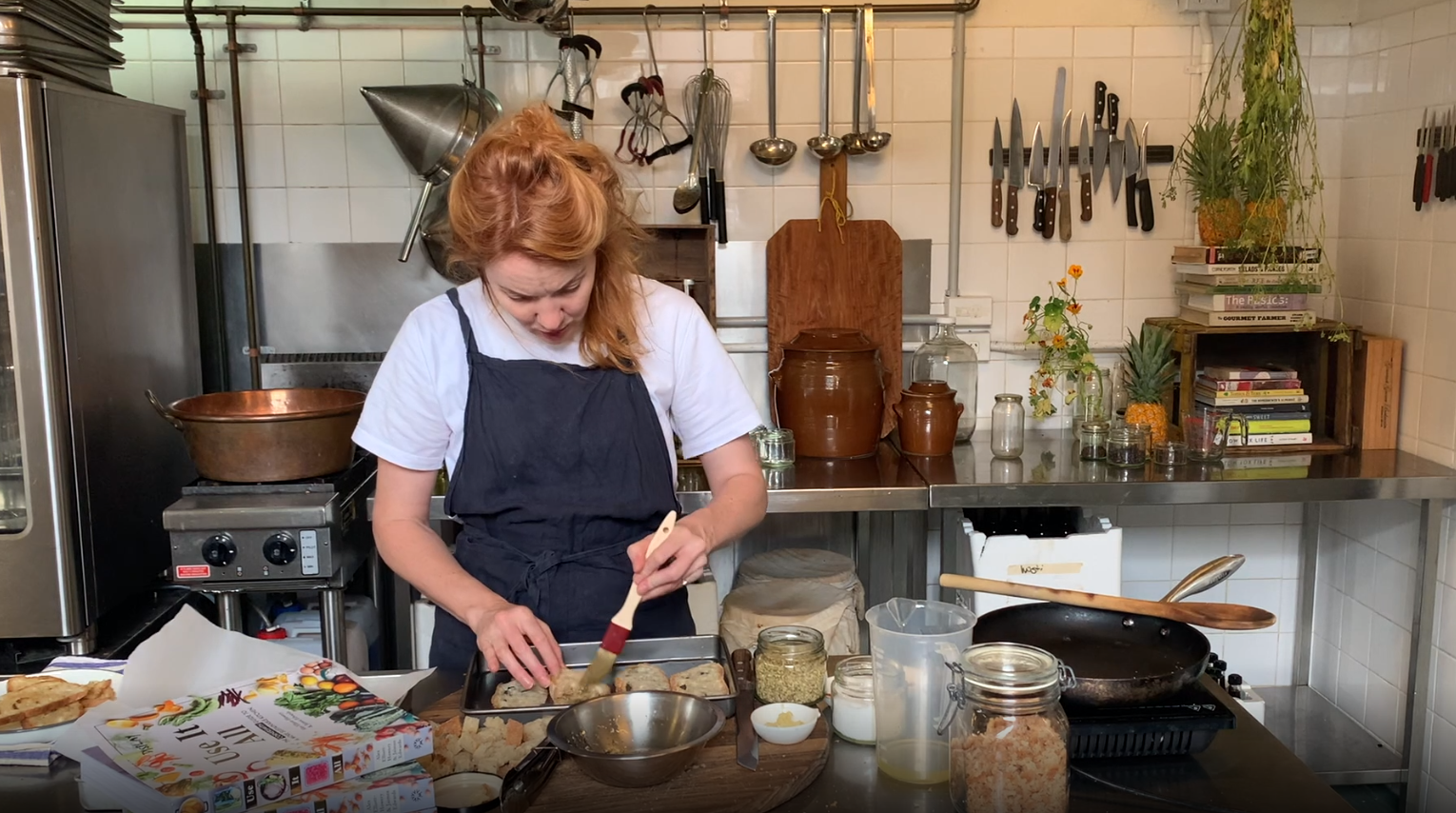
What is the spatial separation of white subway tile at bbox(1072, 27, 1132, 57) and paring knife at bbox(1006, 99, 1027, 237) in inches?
9.8

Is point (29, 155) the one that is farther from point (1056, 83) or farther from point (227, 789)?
point (1056, 83)

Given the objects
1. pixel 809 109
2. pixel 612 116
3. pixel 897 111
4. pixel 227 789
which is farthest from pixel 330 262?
pixel 227 789

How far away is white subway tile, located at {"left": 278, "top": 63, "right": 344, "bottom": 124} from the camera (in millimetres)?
3488

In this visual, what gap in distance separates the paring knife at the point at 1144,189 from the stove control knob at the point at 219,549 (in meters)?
2.68

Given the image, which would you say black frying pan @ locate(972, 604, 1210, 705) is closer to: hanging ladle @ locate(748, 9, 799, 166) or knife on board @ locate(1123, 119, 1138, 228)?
hanging ladle @ locate(748, 9, 799, 166)

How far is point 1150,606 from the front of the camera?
1.51 meters

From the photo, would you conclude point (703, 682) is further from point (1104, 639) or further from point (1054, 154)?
point (1054, 154)

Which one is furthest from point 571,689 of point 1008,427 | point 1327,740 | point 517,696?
point 1327,740

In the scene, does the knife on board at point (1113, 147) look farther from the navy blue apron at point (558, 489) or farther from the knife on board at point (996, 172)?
the navy blue apron at point (558, 489)

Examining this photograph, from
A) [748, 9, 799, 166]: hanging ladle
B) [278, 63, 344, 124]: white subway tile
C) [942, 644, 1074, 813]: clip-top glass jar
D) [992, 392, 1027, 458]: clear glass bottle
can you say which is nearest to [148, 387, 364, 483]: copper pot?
[278, 63, 344, 124]: white subway tile

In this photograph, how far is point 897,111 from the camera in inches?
141

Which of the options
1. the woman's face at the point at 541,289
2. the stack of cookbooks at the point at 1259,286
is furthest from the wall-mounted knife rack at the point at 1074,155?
the woman's face at the point at 541,289

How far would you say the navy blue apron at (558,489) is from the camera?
Result: 1.94 metres

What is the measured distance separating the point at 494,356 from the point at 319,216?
6.26 ft
